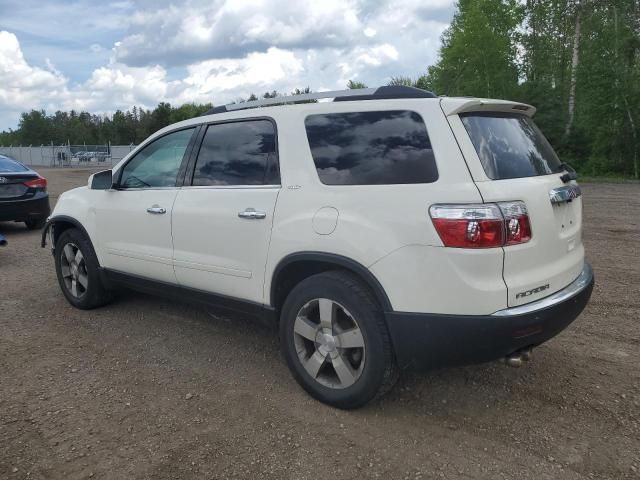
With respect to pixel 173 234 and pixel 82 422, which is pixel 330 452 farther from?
pixel 173 234

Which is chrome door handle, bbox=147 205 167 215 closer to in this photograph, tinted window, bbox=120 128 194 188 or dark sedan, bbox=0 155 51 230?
tinted window, bbox=120 128 194 188

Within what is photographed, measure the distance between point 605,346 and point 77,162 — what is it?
43476 millimetres

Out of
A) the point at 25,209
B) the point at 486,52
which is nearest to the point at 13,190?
the point at 25,209

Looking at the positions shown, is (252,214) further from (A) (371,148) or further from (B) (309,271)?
(A) (371,148)

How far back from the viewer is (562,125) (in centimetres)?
2527

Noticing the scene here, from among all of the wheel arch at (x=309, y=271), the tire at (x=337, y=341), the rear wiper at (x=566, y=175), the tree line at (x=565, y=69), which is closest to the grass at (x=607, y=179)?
the tree line at (x=565, y=69)

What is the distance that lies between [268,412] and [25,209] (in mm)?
8220

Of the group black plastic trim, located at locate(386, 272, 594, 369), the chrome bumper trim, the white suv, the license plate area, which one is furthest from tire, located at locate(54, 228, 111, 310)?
the license plate area

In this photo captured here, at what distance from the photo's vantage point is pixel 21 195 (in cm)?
959

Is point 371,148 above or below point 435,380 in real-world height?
above

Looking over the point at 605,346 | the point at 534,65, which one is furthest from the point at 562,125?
the point at 605,346

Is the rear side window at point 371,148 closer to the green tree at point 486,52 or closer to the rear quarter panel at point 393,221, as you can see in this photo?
the rear quarter panel at point 393,221

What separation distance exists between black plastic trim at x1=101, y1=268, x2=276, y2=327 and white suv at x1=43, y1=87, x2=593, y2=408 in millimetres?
17

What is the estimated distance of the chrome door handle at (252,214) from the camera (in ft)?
11.3
